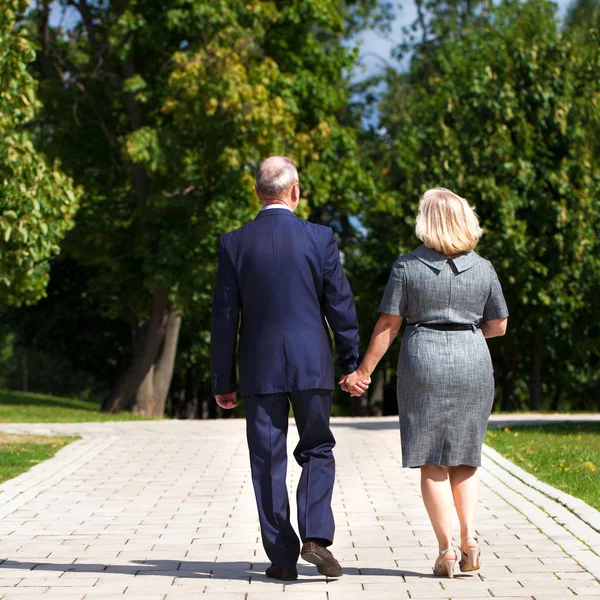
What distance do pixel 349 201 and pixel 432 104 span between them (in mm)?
4275

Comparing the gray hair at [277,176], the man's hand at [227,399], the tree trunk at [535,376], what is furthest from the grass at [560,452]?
the tree trunk at [535,376]

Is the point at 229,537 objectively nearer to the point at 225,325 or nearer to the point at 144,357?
the point at 225,325

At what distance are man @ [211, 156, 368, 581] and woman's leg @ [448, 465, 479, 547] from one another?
63cm

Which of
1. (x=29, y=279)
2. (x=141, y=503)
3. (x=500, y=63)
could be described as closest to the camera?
(x=141, y=503)

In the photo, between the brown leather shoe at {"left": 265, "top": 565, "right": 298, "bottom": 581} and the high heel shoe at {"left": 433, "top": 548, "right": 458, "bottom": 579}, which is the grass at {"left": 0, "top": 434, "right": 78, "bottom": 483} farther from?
the high heel shoe at {"left": 433, "top": 548, "right": 458, "bottom": 579}

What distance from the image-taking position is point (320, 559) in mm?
5383

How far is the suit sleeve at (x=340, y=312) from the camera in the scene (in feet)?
18.1

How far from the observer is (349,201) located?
26203mm

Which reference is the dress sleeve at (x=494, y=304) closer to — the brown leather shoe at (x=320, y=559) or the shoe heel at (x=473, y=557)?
the shoe heel at (x=473, y=557)

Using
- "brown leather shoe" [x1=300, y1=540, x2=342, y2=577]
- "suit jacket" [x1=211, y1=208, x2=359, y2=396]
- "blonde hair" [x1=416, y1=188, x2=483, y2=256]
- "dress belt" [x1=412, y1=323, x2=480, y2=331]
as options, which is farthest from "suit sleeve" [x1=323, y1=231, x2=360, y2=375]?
"brown leather shoe" [x1=300, y1=540, x2=342, y2=577]

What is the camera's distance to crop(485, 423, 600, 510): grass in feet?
29.2

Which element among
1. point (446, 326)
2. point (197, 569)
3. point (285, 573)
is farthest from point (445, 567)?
point (197, 569)

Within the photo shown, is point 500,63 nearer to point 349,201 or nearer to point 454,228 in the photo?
point 349,201

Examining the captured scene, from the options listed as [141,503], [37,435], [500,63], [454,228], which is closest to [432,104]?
[500,63]
